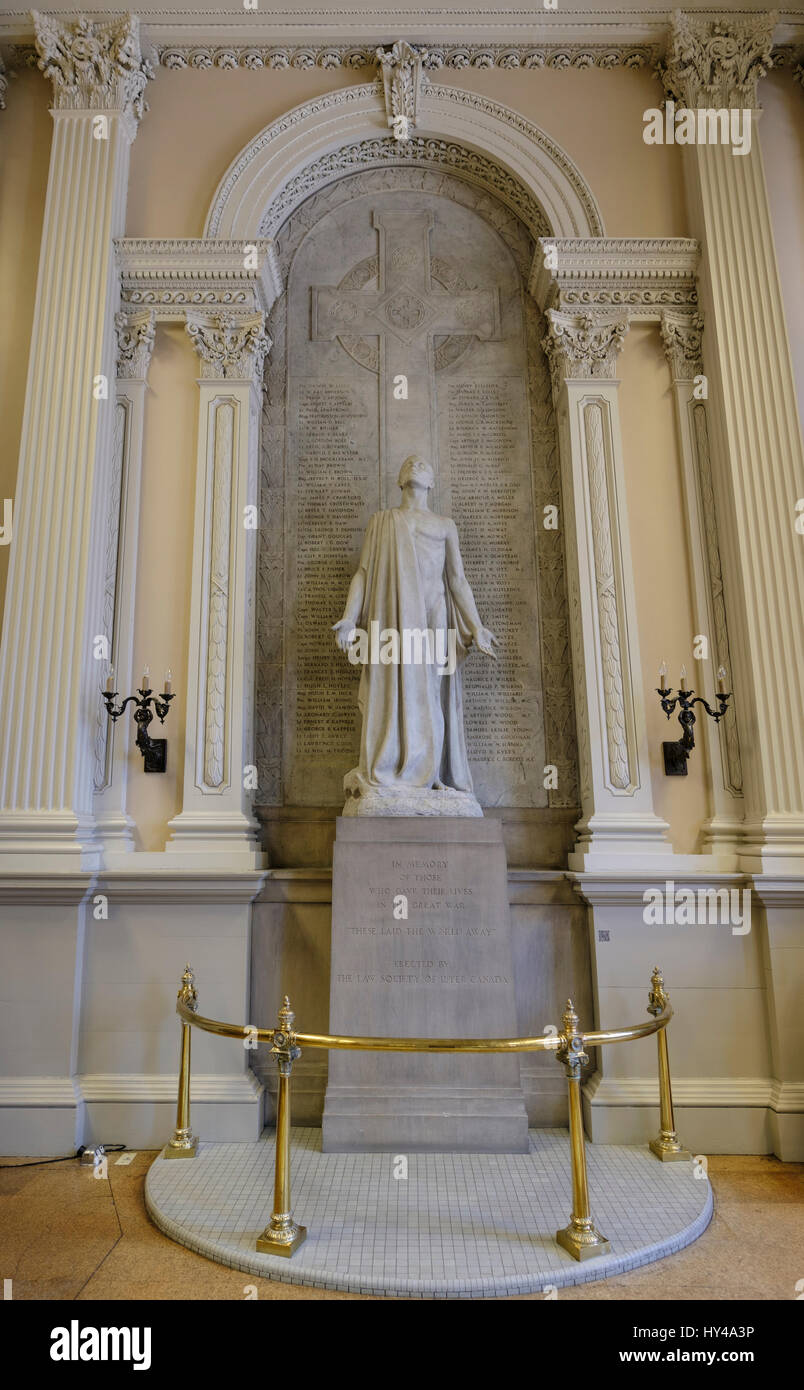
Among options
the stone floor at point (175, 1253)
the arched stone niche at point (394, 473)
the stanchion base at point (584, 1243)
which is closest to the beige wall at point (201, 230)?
the arched stone niche at point (394, 473)

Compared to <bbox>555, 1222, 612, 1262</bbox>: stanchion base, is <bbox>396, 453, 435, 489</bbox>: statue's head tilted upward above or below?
above

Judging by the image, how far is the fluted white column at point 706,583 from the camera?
18.1 feet

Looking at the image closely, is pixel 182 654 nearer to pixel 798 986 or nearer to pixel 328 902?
pixel 328 902

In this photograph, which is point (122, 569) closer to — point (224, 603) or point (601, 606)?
point (224, 603)

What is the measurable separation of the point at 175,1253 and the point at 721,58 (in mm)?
8477

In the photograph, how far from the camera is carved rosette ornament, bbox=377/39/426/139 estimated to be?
21.6 feet

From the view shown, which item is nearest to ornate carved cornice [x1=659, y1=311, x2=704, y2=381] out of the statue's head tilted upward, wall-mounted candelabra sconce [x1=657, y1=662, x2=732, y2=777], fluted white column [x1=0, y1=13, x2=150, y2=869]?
the statue's head tilted upward

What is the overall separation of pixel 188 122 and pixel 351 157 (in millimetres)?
1321

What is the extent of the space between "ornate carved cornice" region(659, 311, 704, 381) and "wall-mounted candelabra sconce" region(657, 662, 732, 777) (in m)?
2.26

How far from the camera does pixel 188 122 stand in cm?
664

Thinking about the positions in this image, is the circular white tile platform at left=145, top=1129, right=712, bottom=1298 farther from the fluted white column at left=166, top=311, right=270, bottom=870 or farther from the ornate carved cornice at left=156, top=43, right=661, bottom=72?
the ornate carved cornice at left=156, top=43, right=661, bottom=72

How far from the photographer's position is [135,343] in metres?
6.16

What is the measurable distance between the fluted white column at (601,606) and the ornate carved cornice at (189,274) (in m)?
2.31
